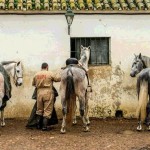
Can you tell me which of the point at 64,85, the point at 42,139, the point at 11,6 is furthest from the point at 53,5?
the point at 42,139

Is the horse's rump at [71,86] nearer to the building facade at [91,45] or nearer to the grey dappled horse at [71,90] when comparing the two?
the grey dappled horse at [71,90]

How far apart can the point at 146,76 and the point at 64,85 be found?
2.35 meters

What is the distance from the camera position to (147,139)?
39.1 ft

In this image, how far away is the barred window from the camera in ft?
51.5

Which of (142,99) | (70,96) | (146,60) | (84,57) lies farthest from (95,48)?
(142,99)

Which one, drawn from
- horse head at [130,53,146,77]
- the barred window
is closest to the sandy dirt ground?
horse head at [130,53,146,77]

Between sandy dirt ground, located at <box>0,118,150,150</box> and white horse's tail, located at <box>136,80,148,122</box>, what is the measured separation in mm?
529

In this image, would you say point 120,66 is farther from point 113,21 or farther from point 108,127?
point 108,127

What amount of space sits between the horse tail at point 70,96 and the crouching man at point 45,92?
0.64 metres

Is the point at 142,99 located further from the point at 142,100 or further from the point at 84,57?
the point at 84,57

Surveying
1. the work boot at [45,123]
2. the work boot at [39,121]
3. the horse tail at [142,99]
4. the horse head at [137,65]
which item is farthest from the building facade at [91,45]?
the horse tail at [142,99]

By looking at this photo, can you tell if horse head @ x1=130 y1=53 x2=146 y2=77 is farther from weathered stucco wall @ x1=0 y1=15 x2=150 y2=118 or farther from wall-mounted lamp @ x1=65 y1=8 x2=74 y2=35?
wall-mounted lamp @ x1=65 y1=8 x2=74 y2=35

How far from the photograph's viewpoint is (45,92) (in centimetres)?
1313

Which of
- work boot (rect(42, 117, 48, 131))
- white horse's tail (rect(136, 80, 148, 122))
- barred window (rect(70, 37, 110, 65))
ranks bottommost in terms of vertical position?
work boot (rect(42, 117, 48, 131))
